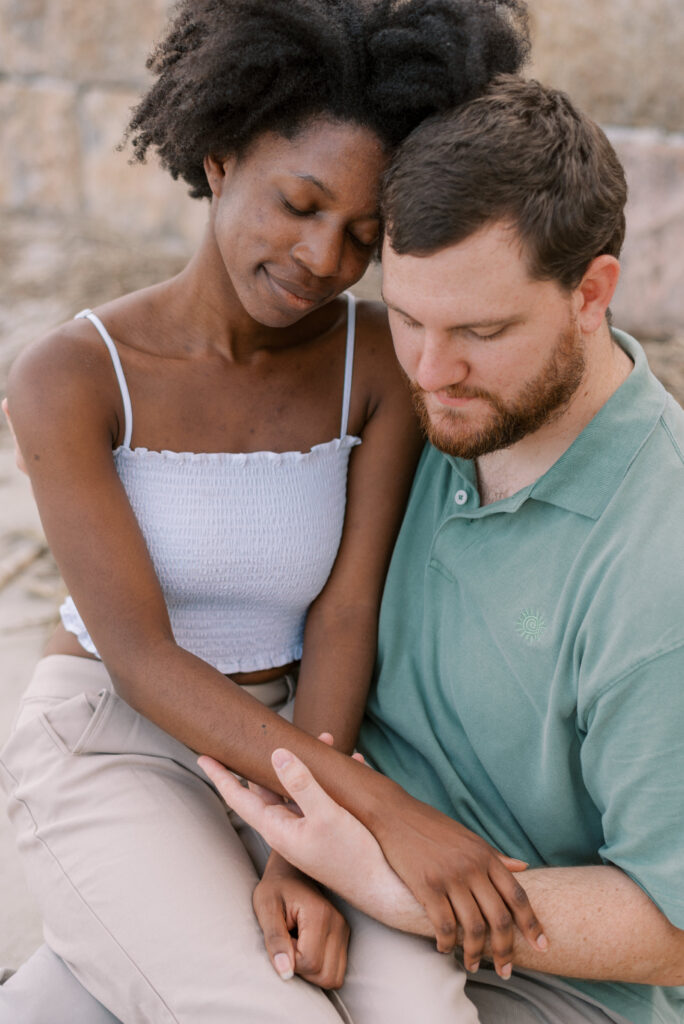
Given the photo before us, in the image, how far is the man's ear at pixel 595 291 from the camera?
163 centimetres

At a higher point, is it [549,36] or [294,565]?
[549,36]

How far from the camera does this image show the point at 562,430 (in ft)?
5.83

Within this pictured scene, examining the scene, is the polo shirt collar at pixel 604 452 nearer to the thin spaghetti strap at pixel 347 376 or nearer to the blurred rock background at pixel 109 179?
the thin spaghetti strap at pixel 347 376

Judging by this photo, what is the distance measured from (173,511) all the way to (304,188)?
0.63 meters

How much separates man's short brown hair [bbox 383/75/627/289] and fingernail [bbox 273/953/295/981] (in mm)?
1092

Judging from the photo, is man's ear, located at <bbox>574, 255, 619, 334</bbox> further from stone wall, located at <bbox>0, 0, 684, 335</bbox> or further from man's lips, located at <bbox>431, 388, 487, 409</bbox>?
stone wall, located at <bbox>0, 0, 684, 335</bbox>

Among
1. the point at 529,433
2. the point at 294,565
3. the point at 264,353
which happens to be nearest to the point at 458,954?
the point at 294,565

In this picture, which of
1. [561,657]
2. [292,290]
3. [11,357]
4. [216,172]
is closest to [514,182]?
[292,290]

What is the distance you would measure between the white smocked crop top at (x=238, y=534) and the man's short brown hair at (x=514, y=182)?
1.72ft

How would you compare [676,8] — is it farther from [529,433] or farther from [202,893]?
[202,893]

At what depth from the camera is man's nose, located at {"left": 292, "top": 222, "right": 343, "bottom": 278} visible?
5.58ft

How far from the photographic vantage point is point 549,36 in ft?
14.3

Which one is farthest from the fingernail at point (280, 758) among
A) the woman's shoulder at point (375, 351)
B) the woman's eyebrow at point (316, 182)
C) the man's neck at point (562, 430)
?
the woman's eyebrow at point (316, 182)

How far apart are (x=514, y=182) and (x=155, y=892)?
1232 mm
